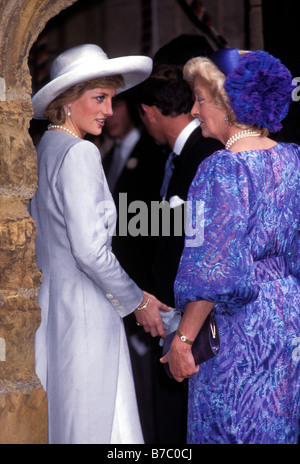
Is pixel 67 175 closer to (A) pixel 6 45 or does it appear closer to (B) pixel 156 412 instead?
(A) pixel 6 45

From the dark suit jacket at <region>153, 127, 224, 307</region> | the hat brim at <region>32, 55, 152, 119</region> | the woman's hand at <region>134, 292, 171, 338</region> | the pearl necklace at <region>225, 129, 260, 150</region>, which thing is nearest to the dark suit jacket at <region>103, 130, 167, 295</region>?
the dark suit jacket at <region>153, 127, 224, 307</region>

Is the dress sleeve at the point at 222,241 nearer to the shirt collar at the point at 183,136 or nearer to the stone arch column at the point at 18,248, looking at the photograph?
the stone arch column at the point at 18,248

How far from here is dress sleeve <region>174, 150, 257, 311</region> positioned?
10.2 ft

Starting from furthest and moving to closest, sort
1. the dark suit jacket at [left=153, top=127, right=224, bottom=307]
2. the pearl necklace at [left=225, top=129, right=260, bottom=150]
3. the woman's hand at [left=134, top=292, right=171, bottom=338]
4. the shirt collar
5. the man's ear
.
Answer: the man's ear < the shirt collar < the dark suit jacket at [left=153, top=127, right=224, bottom=307] < the woman's hand at [left=134, top=292, right=171, bottom=338] < the pearl necklace at [left=225, top=129, right=260, bottom=150]

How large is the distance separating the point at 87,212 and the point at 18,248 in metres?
0.36

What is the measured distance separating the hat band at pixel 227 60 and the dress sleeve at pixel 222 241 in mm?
380

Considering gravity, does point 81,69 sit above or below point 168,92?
below

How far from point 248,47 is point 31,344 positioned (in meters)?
3.49

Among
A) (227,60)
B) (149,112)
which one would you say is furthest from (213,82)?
(149,112)

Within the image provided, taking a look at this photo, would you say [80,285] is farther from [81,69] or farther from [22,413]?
[81,69]

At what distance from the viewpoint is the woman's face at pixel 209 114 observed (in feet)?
10.9

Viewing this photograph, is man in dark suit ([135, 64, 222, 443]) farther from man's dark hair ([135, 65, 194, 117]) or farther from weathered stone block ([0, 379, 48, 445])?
weathered stone block ([0, 379, 48, 445])

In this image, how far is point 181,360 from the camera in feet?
10.5

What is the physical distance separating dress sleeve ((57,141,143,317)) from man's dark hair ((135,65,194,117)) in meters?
0.97
